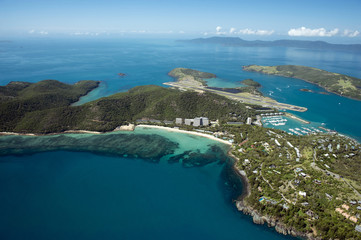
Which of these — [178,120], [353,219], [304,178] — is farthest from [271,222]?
[178,120]

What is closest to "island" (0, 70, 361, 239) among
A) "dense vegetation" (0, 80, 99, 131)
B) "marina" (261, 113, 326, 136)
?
"dense vegetation" (0, 80, 99, 131)

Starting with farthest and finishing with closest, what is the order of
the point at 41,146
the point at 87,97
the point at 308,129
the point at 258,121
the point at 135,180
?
the point at 87,97
the point at 258,121
the point at 308,129
the point at 41,146
the point at 135,180

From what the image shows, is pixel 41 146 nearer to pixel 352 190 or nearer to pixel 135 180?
pixel 135 180

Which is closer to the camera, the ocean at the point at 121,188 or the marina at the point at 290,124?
the ocean at the point at 121,188

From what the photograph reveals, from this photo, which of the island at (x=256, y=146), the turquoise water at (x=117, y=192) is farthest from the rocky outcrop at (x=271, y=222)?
the turquoise water at (x=117, y=192)

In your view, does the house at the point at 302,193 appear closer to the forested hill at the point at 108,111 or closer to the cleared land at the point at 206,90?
the forested hill at the point at 108,111

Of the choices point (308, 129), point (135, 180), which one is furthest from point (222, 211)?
point (308, 129)
